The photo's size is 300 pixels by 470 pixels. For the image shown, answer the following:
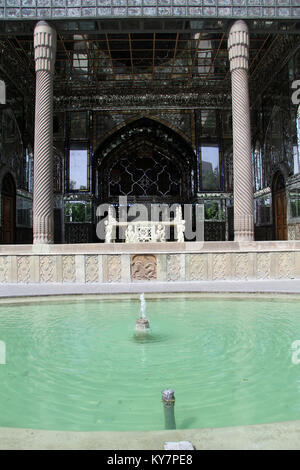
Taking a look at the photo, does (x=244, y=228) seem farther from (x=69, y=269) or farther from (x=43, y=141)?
(x=43, y=141)

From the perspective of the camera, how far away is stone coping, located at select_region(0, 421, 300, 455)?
1.33 metres

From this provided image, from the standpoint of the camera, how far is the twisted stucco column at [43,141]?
9.20 m

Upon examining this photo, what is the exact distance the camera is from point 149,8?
10.0 m

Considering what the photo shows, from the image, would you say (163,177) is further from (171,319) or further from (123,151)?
(171,319)

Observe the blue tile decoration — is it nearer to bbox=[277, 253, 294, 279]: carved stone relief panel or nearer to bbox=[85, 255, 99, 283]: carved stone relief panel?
bbox=[277, 253, 294, 279]: carved stone relief panel

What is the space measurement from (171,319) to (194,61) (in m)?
12.9

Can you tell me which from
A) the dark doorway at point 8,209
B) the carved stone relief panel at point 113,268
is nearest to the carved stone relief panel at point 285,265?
the carved stone relief panel at point 113,268

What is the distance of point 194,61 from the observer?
1495 centimetres

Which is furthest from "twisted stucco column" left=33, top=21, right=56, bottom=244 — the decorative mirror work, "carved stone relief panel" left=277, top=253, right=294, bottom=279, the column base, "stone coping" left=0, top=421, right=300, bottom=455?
"stone coping" left=0, top=421, right=300, bottom=455

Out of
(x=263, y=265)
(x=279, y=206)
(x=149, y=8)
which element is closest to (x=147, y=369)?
(x=263, y=265)

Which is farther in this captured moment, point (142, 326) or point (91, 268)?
point (91, 268)

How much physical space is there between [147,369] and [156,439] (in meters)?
1.40

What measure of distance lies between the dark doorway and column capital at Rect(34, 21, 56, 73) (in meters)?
5.54

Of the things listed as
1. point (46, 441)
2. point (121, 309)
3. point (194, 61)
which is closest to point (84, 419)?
point (46, 441)
